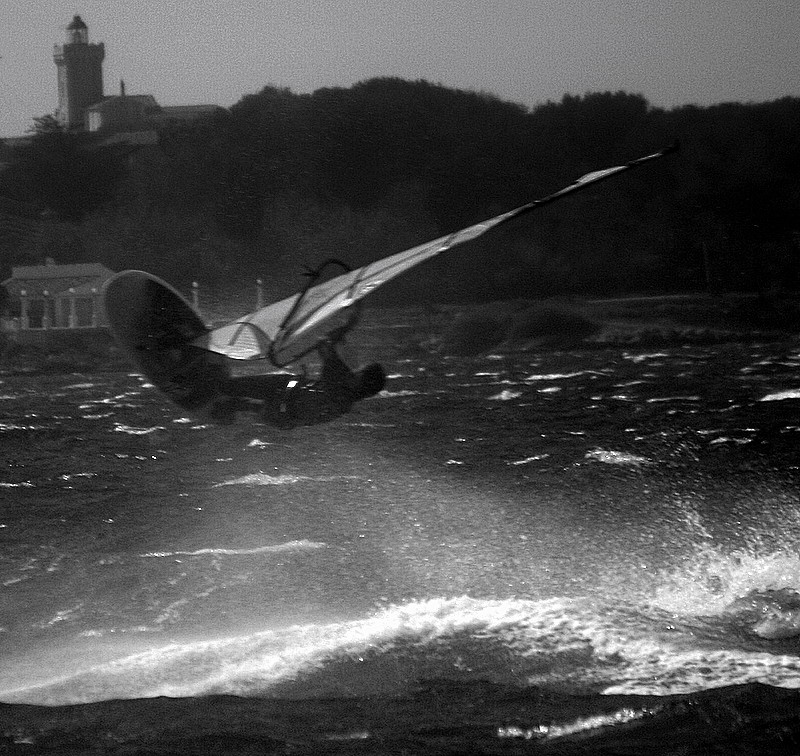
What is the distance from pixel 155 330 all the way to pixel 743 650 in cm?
317

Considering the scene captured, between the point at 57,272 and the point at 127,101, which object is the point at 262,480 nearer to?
the point at 57,272

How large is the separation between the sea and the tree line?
0.74 m

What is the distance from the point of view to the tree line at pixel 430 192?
7.04 meters

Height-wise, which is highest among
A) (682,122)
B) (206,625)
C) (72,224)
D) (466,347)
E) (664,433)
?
(682,122)

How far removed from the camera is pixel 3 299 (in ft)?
22.9

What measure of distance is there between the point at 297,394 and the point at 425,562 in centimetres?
128

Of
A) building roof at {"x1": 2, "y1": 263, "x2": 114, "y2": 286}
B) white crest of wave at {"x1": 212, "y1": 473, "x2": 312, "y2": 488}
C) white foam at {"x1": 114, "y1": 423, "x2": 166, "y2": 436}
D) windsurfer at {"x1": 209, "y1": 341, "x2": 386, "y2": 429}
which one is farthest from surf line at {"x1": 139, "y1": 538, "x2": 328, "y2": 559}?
building roof at {"x1": 2, "y1": 263, "x2": 114, "y2": 286}

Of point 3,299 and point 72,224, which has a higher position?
point 72,224

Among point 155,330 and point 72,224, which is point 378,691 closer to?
point 155,330

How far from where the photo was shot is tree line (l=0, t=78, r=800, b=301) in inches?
277

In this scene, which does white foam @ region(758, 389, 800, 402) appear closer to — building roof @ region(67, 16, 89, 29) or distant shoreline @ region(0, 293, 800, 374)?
distant shoreline @ region(0, 293, 800, 374)

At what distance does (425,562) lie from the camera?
604 centimetres

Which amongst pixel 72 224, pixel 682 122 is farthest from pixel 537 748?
pixel 682 122

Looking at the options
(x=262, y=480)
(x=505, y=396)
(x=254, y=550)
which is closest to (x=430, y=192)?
(x=505, y=396)
